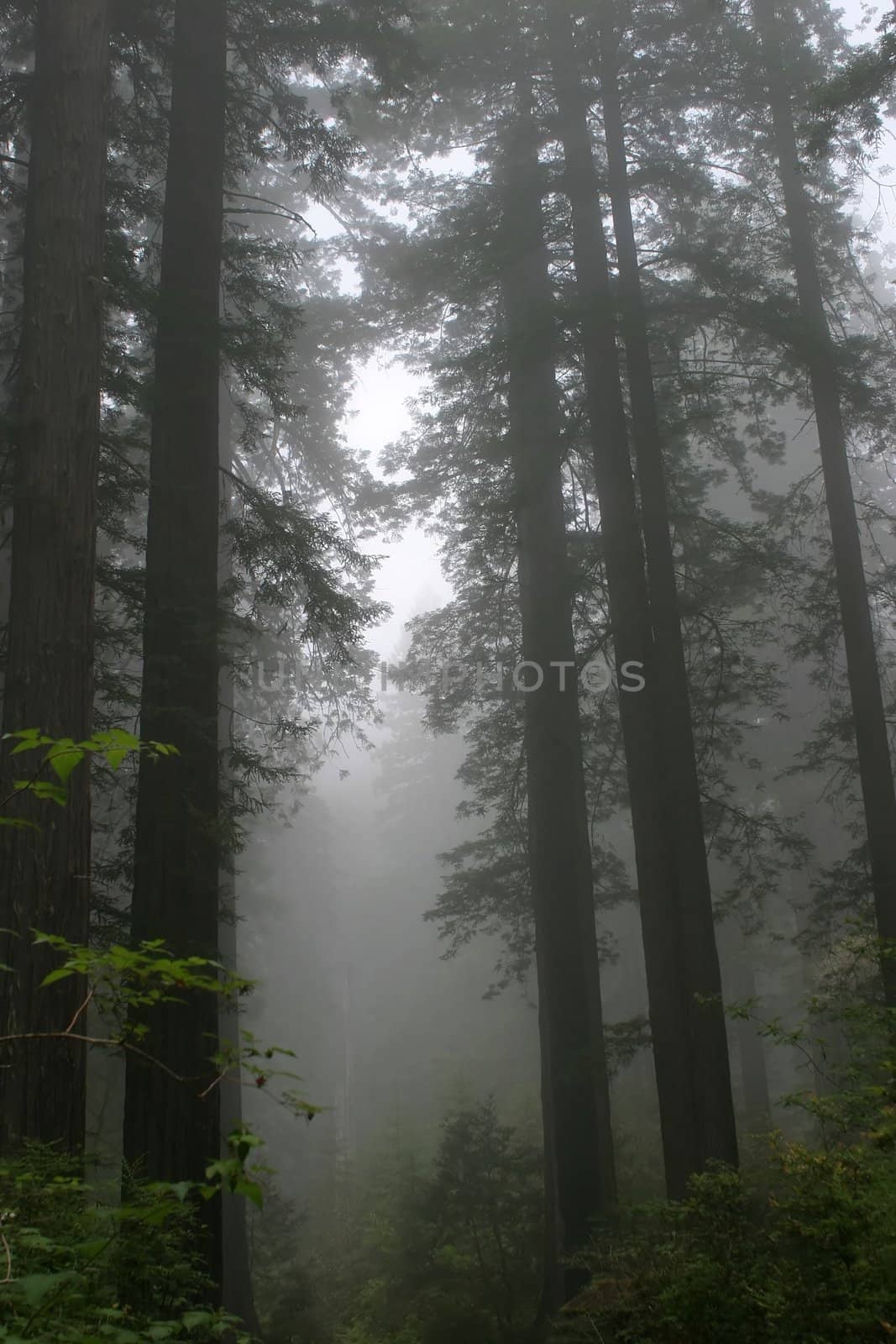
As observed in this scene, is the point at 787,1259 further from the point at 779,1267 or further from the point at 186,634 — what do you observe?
the point at 186,634

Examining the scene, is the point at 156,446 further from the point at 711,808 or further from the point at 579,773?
the point at 711,808

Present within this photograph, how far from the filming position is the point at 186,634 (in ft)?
24.4

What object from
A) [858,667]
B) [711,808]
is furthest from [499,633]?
[858,667]

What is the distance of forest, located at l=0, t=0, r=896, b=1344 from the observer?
4.74 meters

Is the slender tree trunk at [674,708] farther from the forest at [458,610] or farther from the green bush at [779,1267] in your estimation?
the green bush at [779,1267]

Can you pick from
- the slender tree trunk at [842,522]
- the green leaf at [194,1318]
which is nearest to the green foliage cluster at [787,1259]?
the green leaf at [194,1318]

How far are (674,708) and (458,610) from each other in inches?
292

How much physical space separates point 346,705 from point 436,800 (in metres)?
35.3

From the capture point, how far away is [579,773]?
41.3ft

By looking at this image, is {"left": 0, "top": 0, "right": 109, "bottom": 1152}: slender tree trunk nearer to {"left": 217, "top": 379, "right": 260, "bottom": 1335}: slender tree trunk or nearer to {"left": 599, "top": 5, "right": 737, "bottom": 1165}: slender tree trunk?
{"left": 217, "top": 379, "right": 260, "bottom": 1335}: slender tree trunk

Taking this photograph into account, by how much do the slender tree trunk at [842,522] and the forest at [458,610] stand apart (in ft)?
0.23

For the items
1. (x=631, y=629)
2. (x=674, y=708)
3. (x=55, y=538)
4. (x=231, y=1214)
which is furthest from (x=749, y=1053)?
(x=55, y=538)

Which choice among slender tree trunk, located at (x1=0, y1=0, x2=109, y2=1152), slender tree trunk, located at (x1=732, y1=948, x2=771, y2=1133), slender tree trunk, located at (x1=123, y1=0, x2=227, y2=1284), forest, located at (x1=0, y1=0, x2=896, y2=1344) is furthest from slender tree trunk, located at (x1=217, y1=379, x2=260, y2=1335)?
slender tree trunk, located at (x1=732, y1=948, x2=771, y2=1133)

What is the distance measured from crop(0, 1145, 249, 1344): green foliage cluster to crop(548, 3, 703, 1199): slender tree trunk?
5.74 metres
